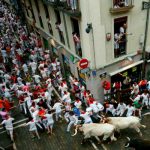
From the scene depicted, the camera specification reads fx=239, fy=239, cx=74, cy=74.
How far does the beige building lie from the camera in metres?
13.0

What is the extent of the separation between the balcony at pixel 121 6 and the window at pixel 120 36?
0.74 m

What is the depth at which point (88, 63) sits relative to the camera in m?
14.5

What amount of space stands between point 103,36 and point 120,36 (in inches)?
52.8

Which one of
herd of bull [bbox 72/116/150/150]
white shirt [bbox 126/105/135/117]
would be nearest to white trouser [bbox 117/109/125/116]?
white shirt [bbox 126/105/135/117]

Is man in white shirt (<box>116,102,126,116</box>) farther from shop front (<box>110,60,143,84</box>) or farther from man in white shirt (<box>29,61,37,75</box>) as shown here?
man in white shirt (<box>29,61,37,75</box>)

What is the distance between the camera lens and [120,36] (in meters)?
14.3

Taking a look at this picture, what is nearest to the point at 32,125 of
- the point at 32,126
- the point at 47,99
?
the point at 32,126

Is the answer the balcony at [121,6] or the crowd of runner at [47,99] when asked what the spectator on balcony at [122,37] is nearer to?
the balcony at [121,6]

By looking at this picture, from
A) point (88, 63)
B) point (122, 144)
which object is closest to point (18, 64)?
point (88, 63)

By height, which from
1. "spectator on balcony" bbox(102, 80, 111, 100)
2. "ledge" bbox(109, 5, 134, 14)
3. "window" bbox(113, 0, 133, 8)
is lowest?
"spectator on balcony" bbox(102, 80, 111, 100)

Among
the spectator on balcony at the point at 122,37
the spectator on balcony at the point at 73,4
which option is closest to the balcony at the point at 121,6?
the spectator on balcony at the point at 122,37

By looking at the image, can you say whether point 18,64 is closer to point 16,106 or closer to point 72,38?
point 16,106

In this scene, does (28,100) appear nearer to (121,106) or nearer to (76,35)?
(76,35)

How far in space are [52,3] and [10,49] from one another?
338 inches
